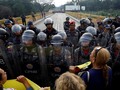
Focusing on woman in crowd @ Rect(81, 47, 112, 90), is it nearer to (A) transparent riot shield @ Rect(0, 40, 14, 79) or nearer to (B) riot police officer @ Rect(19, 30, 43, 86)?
(B) riot police officer @ Rect(19, 30, 43, 86)

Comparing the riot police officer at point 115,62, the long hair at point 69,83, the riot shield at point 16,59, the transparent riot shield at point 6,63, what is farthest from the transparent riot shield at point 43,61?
the long hair at point 69,83

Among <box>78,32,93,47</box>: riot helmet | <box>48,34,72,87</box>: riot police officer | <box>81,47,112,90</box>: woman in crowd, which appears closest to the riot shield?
<box>48,34,72,87</box>: riot police officer

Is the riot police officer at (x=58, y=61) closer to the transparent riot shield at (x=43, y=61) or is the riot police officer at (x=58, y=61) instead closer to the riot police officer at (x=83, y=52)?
the transparent riot shield at (x=43, y=61)

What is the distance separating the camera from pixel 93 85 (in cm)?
383

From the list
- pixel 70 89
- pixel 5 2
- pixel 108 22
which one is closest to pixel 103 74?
pixel 70 89

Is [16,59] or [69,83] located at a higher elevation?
[69,83]

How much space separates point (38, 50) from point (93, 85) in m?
1.87

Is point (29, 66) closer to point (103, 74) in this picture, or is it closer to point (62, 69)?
point (62, 69)

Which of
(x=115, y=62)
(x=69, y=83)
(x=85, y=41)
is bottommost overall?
(x=115, y=62)

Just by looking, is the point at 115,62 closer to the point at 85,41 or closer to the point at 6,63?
the point at 85,41

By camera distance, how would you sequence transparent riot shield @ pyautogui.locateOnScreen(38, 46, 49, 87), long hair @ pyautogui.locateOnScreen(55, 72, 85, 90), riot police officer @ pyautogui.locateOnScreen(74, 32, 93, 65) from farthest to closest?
riot police officer @ pyautogui.locateOnScreen(74, 32, 93, 65) < transparent riot shield @ pyautogui.locateOnScreen(38, 46, 49, 87) < long hair @ pyautogui.locateOnScreen(55, 72, 85, 90)

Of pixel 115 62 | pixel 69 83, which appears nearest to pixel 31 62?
pixel 115 62

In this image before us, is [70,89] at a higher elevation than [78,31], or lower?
higher

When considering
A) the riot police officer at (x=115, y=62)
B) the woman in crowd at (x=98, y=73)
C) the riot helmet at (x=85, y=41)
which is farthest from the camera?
the riot helmet at (x=85, y=41)
